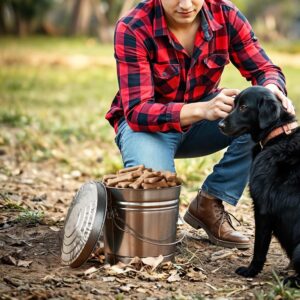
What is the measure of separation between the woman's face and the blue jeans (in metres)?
0.77

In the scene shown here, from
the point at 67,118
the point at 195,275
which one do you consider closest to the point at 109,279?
the point at 195,275

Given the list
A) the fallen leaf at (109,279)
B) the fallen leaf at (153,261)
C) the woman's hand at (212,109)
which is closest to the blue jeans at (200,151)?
the woman's hand at (212,109)

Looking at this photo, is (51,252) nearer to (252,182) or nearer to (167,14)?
(252,182)

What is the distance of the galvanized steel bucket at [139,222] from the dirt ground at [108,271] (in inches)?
4.3

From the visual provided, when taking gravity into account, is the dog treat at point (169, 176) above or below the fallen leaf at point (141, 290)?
above

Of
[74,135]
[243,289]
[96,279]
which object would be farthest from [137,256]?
[74,135]

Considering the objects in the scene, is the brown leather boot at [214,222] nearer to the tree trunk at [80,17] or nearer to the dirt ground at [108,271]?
the dirt ground at [108,271]

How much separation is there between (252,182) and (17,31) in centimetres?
3253

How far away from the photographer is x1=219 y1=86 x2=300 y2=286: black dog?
355cm

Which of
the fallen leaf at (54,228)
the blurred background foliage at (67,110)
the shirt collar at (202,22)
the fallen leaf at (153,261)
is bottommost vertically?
the blurred background foliage at (67,110)

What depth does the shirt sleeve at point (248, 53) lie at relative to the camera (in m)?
4.43

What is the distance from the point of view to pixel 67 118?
31.3 feet

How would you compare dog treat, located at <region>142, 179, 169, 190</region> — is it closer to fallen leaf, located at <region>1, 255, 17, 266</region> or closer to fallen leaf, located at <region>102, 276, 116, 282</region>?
fallen leaf, located at <region>102, 276, 116, 282</region>

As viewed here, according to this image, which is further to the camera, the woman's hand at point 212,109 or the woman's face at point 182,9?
the woman's face at point 182,9
